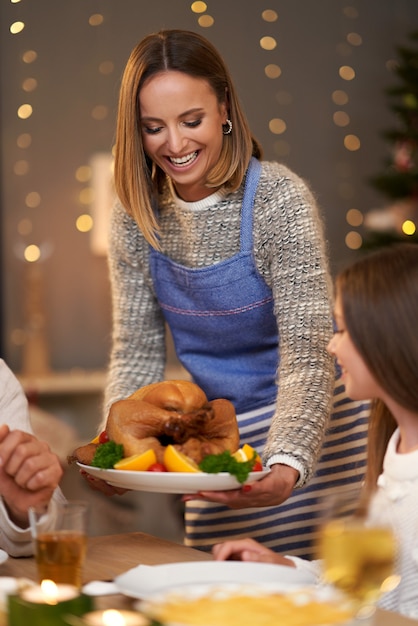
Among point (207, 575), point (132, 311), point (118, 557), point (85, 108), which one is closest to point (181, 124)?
point (132, 311)

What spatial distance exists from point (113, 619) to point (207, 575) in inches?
10.4

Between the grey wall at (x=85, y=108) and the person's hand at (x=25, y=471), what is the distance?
3702 mm

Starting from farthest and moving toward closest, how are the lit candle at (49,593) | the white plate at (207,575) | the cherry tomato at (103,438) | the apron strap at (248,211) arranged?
1. the apron strap at (248,211)
2. the cherry tomato at (103,438)
3. the white plate at (207,575)
4. the lit candle at (49,593)

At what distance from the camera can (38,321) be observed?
5.31m

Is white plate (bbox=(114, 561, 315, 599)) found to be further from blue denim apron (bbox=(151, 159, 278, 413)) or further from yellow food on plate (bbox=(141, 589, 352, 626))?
blue denim apron (bbox=(151, 159, 278, 413))

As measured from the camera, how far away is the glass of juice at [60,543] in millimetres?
1243

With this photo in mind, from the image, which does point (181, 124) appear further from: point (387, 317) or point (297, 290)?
point (387, 317)

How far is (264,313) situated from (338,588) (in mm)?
1138

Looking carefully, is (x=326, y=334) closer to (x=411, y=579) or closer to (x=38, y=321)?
(x=411, y=579)

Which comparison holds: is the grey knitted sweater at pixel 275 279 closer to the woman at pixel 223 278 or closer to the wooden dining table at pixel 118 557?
the woman at pixel 223 278

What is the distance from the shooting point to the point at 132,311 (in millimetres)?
2287

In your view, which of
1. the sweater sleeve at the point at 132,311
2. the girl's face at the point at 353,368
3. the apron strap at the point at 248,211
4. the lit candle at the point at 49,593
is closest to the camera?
the lit candle at the point at 49,593

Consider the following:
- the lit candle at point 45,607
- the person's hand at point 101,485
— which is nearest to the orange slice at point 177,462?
the person's hand at point 101,485

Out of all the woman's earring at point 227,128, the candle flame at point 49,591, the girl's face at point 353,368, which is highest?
the woman's earring at point 227,128
